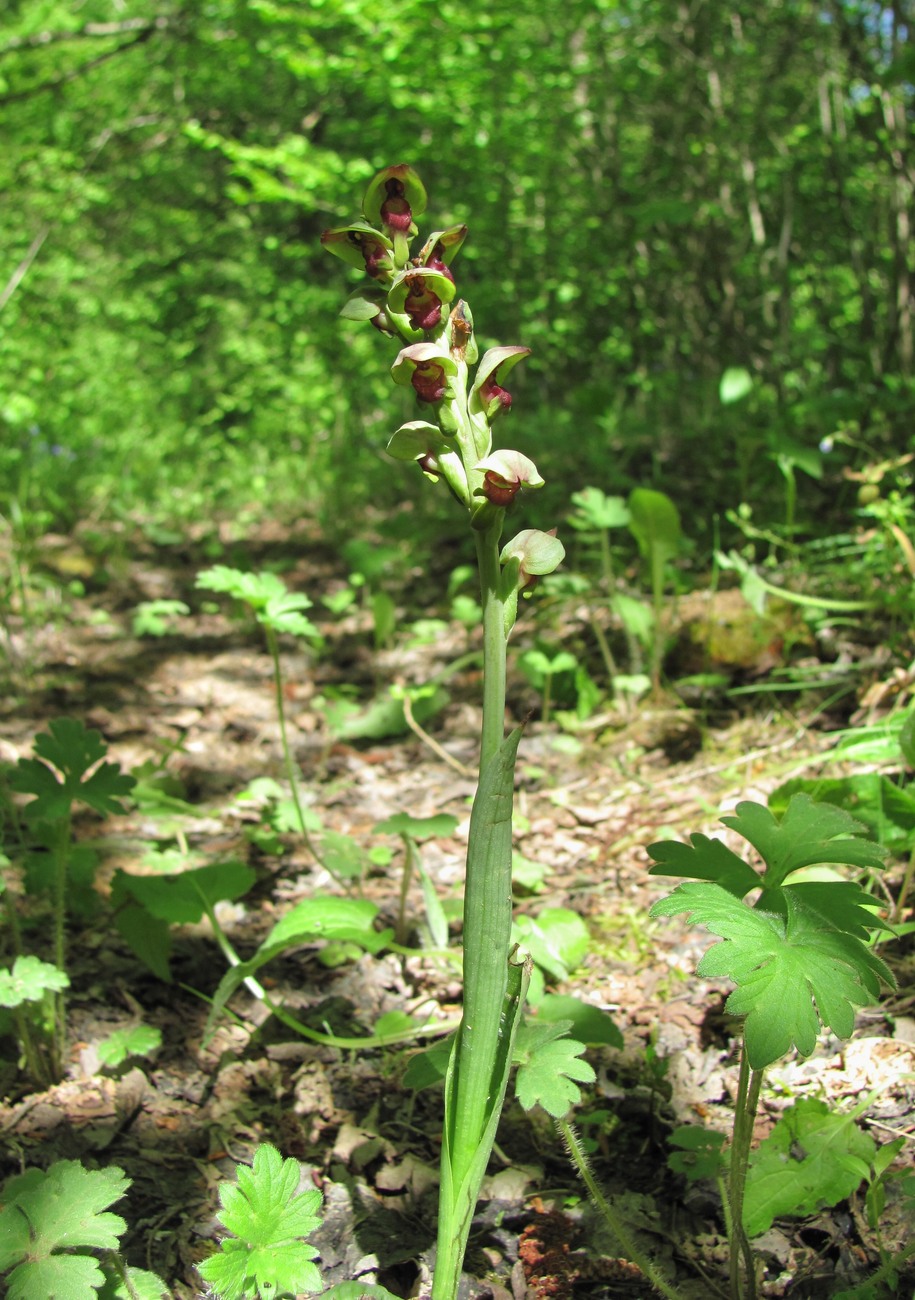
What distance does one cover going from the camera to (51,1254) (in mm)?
907

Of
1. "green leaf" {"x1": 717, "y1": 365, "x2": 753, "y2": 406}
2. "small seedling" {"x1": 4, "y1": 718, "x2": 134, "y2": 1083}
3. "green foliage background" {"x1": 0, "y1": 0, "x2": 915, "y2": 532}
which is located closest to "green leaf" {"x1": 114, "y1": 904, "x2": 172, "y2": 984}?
"small seedling" {"x1": 4, "y1": 718, "x2": 134, "y2": 1083}

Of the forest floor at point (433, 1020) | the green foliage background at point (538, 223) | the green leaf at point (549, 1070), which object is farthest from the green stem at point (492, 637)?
the green foliage background at point (538, 223)

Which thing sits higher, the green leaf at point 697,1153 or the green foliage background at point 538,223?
the green foliage background at point 538,223

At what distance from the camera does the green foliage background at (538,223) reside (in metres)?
3.92

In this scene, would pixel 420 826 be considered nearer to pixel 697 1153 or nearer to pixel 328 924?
pixel 328 924

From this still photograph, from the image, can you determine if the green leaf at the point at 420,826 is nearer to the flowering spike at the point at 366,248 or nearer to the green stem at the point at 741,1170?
the green stem at the point at 741,1170

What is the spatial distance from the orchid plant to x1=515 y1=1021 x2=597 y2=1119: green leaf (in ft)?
0.06

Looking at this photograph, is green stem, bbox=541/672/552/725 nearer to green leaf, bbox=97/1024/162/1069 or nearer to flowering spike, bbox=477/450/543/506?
green leaf, bbox=97/1024/162/1069

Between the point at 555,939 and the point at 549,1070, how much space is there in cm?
Result: 65

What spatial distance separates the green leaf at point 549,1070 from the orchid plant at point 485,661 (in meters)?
0.02

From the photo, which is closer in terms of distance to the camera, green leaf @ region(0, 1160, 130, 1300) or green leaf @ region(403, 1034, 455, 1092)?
green leaf @ region(0, 1160, 130, 1300)

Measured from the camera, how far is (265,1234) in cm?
93

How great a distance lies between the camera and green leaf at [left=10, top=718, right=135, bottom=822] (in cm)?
142

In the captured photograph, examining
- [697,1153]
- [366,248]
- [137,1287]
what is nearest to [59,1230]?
[137,1287]
